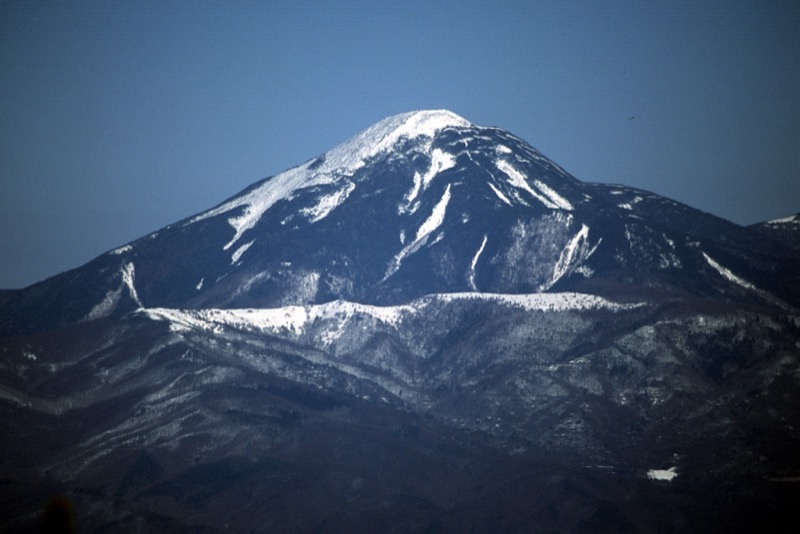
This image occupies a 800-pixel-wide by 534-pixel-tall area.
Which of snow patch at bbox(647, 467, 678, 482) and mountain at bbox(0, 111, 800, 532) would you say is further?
snow patch at bbox(647, 467, 678, 482)

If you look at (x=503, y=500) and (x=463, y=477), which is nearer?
(x=503, y=500)

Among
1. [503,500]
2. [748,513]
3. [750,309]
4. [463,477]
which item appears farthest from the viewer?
[750,309]

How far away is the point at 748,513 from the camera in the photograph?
124750mm

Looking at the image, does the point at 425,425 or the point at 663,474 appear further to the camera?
the point at 425,425

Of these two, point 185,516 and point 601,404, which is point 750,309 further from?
point 185,516

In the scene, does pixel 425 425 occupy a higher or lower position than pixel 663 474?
higher

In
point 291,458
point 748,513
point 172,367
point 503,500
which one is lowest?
point 748,513

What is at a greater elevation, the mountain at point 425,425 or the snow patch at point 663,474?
the mountain at point 425,425

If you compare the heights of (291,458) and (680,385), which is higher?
(291,458)

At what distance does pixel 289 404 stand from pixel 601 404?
46744 millimetres

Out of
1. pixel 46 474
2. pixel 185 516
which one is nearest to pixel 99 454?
pixel 46 474

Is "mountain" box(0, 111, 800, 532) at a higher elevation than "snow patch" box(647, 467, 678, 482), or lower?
higher

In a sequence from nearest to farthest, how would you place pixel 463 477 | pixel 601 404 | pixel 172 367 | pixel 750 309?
pixel 463 477 < pixel 601 404 < pixel 172 367 < pixel 750 309

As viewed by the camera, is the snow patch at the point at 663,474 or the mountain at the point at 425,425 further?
the snow patch at the point at 663,474
